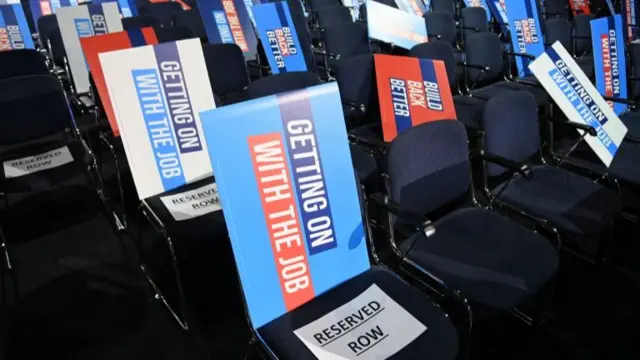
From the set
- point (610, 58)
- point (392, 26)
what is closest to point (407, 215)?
point (610, 58)

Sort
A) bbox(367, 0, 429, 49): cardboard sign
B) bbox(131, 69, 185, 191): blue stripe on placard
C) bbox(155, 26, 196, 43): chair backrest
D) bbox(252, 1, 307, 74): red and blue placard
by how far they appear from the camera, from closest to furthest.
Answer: bbox(131, 69, 185, 191): blue stripe on placard < bbox(155, 26, 196, 43): chair backrest < bbox(252, 1, 307, 74): red and blue placard < bbox(367, 0, 429, 49): cardboard sign

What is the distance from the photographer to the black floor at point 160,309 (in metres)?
2.03

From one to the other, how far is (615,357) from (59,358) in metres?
2.36

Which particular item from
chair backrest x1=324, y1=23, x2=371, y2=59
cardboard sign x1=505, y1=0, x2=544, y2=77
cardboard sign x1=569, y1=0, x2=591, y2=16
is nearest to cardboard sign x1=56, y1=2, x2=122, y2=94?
chair backrest x1=324, y1=23, x2=371, y2=59

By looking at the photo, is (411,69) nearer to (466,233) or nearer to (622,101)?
(466,233)

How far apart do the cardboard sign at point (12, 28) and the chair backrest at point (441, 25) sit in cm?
400

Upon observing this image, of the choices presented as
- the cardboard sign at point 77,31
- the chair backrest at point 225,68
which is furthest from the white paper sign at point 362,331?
the cardboard sign at point 77,31

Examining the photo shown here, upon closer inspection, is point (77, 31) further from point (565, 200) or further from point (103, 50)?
point (565, 200)

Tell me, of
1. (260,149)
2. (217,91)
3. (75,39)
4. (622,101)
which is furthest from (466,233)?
(75,39)

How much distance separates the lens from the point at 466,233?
6.39 ft

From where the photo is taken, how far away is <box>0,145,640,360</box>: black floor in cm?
203

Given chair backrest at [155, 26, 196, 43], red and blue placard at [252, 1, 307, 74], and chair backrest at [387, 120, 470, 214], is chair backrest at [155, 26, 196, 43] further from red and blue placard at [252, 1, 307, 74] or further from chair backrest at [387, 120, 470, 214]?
chair backrest at [387, 120, 470, 214]

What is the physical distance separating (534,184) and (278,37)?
2.45m

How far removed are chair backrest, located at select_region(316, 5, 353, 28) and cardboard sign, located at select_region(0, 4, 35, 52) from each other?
300cm
